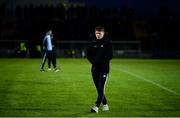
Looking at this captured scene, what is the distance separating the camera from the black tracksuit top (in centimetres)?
1080

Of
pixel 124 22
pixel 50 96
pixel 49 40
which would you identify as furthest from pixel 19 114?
pixel 124 22

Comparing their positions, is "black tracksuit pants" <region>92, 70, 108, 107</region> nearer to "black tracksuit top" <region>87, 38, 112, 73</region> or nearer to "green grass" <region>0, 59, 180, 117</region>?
"black tracksuit top" <region>87, 38, 112, 73</region>

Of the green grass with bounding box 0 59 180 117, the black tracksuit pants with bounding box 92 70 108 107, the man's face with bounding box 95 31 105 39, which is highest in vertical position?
→ the man's face with bounding box 95 31 105 39

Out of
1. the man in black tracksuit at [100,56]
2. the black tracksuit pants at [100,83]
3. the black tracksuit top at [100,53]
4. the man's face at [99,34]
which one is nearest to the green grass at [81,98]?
the black tracksuit pants at [100,83]

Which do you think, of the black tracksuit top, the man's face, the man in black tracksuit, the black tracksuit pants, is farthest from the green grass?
the man's face

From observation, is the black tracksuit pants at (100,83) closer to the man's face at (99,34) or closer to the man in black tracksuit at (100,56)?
the man in black tracksuit at (100,56)

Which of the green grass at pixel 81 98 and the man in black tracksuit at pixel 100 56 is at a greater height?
the man in black tracksuit at pixel 100 56

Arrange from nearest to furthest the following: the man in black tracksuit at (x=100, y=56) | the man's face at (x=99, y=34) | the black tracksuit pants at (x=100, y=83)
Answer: the man's face at (x=99, y=34), the man in black tracksuit at (x=100, y=56), the black tracksuit pants at (x=100, y=83)

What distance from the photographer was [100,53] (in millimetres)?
10805

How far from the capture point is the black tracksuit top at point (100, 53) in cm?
1080

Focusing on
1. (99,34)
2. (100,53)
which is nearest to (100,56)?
(100,53)

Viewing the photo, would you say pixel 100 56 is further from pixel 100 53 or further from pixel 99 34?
pixel 99 34

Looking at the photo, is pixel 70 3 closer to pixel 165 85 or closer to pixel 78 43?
pixel 78 43

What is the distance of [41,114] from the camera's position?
34.6 feet
